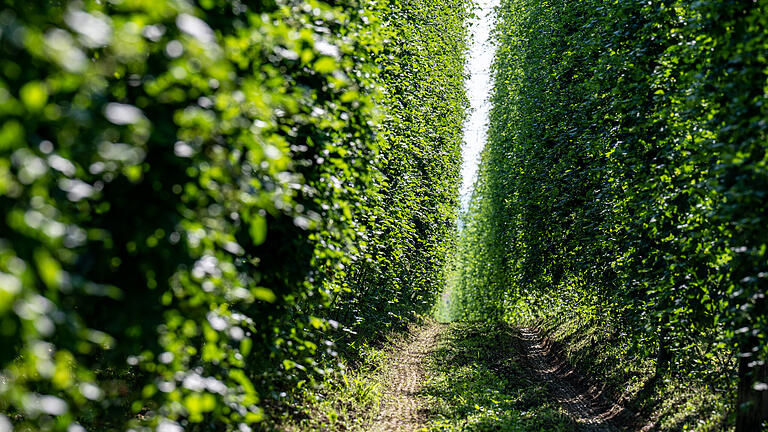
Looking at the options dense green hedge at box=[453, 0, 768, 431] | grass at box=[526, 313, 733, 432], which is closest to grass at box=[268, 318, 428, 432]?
dense green hedge at box=[453, 0, 768, 431]

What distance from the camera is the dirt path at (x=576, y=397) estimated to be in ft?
31.2

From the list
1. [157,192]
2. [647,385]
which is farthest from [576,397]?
[157,192]

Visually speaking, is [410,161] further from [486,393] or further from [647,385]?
[647,385]

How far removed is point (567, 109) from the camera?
43.4ft

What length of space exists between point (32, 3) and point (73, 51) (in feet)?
2.15

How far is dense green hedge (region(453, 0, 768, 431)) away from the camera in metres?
4.71

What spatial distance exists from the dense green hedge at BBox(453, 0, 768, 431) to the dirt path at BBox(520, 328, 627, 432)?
1629mm

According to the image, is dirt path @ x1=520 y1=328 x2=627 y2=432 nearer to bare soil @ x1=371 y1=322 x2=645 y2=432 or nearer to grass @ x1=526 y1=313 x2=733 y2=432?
bare soil @ x1=371 y1=322 x2=645 y2=432

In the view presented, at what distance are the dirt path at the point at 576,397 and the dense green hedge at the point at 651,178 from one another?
1.63 metres

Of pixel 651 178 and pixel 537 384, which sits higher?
pixel 651 178

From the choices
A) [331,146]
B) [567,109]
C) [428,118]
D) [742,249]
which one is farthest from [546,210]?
[331,146]

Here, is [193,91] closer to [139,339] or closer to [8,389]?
[139,339]

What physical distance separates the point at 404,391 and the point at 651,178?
248 inches

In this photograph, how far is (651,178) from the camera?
287 inches
